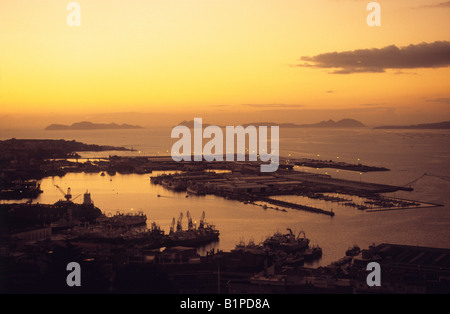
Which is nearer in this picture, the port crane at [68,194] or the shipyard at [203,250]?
the shipyard at [203,250]

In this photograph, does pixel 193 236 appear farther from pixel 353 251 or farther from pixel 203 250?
pixel 353 251

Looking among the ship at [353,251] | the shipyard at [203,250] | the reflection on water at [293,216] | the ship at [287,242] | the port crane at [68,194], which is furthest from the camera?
the port crane at [68,194]

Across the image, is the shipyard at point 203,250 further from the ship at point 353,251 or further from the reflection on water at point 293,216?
the reflection on water at point 293,216

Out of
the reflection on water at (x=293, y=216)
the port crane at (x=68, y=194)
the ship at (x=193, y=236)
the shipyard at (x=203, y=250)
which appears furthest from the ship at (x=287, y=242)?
the port crane at (x=68, y=194)

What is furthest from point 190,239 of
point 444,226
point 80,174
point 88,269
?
point 80,174

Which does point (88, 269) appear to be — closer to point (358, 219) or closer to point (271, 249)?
point (271, 249)

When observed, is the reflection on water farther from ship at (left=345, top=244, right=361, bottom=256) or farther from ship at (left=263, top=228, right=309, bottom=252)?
ship at (left=263, top=228, right=309, bottom=252)

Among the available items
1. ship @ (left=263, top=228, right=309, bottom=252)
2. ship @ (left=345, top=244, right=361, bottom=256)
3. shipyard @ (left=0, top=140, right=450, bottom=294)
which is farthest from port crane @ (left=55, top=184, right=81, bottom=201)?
ship @ (left=345, top=244, right=361, bottom=256)

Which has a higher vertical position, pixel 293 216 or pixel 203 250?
pixel 293 216

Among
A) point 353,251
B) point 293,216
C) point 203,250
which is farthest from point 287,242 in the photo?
point 293,216
